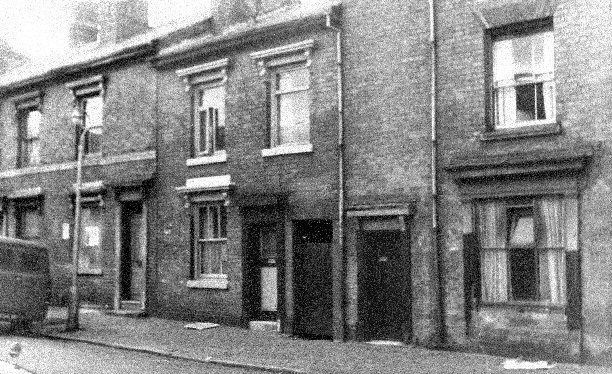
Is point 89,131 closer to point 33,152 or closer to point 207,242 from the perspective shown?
point 33,152

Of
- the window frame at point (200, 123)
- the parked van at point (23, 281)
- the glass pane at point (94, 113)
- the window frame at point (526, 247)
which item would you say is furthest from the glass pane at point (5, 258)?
the window frame at point (526, 247)

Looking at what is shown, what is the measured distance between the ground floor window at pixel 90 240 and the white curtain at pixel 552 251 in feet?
41.8

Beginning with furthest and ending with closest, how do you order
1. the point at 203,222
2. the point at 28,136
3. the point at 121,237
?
the point at 28,136, the point at 121,237, the point at 203,222

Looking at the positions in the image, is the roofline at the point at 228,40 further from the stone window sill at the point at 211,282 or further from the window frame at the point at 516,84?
the stone window sill at the point at 211,282

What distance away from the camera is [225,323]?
17.4 meters

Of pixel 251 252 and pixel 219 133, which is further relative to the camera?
pixel 219 133

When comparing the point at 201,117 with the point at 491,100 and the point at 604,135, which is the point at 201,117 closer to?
the point at 491,100

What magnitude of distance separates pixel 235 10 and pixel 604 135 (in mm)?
10589

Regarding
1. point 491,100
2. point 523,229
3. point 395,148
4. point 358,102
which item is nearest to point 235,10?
point 358,102

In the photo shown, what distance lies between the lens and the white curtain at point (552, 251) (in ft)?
41.6

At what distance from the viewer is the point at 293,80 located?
16.9 m

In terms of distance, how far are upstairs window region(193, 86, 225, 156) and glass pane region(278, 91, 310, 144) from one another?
187 centimetres

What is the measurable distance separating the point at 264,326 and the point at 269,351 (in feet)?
9.58

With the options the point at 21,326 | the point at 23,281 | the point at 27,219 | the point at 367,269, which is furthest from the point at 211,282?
the point at 27,219
